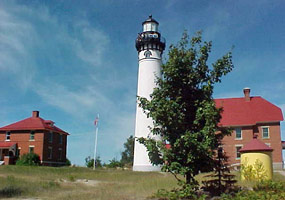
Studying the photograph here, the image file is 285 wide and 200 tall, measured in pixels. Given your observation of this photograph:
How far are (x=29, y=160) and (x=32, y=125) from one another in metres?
6.35

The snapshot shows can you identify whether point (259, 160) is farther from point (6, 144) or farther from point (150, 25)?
point (6, 144)

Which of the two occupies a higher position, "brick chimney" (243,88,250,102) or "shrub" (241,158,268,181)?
"brick chimney" (243,88,250,102)

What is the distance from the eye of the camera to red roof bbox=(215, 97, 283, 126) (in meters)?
40.0

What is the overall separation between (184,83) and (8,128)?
36850mm

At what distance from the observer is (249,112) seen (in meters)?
41.5

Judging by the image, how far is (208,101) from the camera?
1383 cm

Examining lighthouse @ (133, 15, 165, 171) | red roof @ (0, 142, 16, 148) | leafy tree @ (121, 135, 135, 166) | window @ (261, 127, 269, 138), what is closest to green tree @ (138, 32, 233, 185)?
lighthouse @ (133, 15, 165, 171)

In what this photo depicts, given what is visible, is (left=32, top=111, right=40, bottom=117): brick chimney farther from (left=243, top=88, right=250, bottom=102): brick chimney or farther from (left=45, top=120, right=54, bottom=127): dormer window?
(left=243, top=88, right=250, bottom=102): brick chimney

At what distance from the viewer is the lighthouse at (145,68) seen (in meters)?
36.9

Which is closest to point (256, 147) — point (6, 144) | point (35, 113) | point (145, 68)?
point (145, 68)

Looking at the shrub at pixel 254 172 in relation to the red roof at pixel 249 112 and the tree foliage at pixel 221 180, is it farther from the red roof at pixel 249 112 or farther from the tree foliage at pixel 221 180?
the red roof at pixel 249 112

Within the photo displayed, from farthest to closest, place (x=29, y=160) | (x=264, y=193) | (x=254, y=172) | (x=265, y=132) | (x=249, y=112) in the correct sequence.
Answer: (x=249, y=112), (x=265, y=132), (x=29, y=160), (x=254, y=172), (x=264, y=193)

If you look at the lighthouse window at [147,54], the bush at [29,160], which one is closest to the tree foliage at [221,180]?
the lighthouse window at [147,54]

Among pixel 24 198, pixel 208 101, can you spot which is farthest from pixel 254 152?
pixel 24 198
